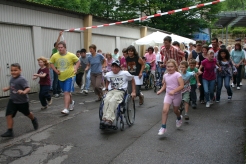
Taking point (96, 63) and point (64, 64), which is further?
point (96, 63)

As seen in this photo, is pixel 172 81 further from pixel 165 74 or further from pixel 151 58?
pixel 151 58

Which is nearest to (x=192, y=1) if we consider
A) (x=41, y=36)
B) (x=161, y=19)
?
(x=161, y=19)

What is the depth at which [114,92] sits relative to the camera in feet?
19.6

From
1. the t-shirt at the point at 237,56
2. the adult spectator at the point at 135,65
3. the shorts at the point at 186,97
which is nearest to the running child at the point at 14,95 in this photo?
the adult spectator at the point at 135,65

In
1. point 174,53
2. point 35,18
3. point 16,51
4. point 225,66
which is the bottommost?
point 225,66

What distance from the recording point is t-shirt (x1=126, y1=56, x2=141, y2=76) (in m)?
7.87

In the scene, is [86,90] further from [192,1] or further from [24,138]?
[192,1]

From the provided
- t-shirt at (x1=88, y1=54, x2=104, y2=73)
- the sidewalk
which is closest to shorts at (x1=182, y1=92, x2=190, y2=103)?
the sidewalk

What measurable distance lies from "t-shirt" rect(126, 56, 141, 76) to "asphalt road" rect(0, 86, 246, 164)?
3.86 ft

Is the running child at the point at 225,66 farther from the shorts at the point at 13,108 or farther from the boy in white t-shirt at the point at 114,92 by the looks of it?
the shorts at the point at 13,108

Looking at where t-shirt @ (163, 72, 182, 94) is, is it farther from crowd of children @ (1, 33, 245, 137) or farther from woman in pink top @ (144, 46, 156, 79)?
woman in pink top @ (144, 46, 156, 79)

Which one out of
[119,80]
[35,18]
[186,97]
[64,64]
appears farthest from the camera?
[35,18]

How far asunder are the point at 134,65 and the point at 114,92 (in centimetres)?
213

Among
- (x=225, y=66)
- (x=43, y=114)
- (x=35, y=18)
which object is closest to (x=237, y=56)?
(x=225, y=66)
